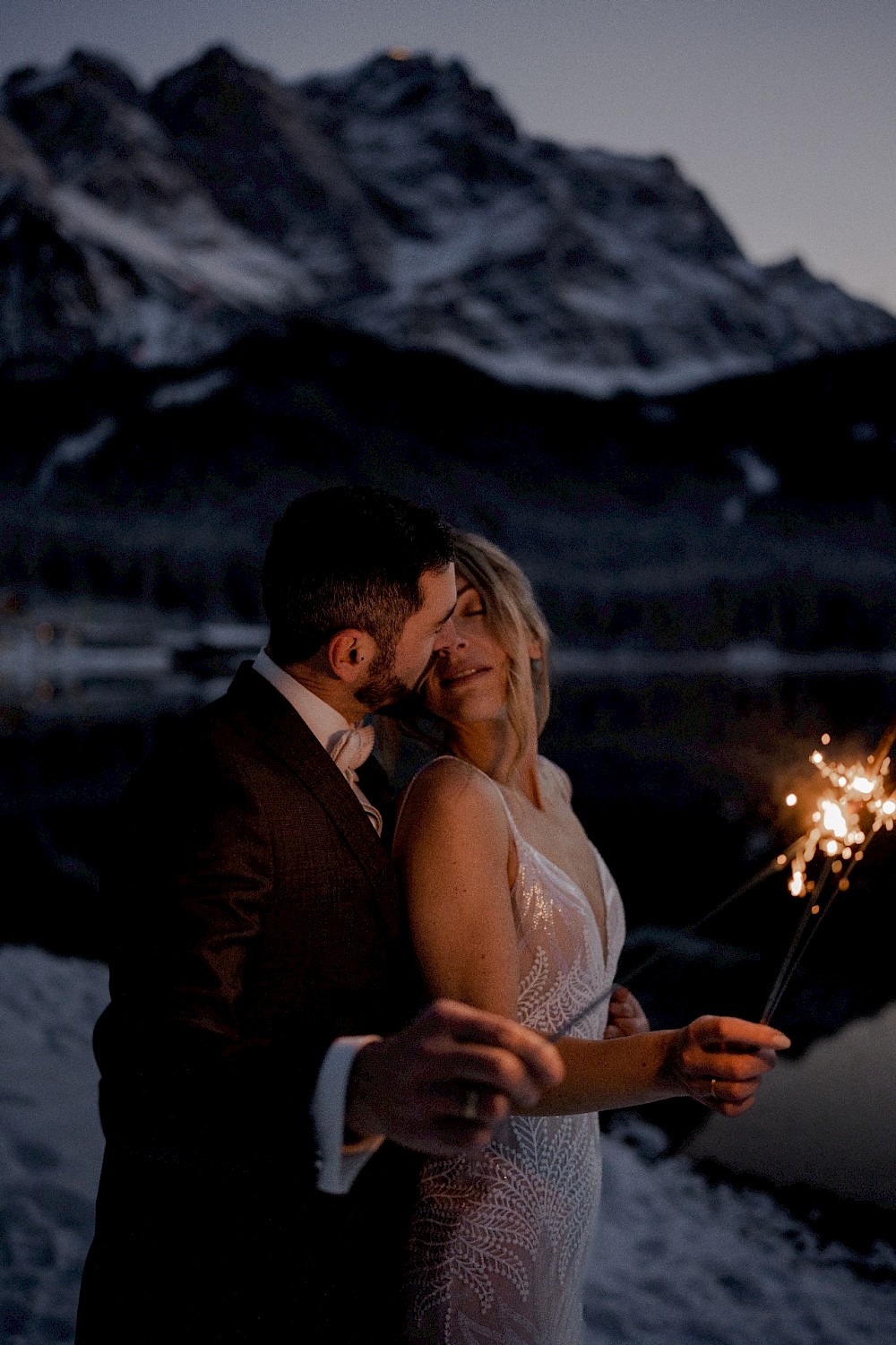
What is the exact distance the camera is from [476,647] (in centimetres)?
291

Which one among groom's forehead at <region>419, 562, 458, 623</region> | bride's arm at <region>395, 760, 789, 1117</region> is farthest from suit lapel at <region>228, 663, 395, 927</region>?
groom's forehead at <region>419, 562, 458, 623</region>

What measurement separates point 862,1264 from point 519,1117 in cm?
378

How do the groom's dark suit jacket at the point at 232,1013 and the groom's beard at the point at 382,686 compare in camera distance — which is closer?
the groom's dark suit jacket at the point at 232,1013

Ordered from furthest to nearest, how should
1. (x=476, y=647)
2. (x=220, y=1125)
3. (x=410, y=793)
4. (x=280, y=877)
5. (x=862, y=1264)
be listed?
(x=862, y=1264) < (x=476, y=647) < (x=410, y=793) < (x=280, y=877) < (x=220, y=1125)

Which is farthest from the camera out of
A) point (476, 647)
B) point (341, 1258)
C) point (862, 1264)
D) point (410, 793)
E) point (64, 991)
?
point (64, 991)

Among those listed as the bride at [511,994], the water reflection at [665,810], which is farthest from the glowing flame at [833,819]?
the water reflection at [665,810]

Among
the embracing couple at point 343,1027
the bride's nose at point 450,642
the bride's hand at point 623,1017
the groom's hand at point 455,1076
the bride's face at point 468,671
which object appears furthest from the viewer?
the bride's hand at point 623,1017

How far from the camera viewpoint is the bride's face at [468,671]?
2.89 m

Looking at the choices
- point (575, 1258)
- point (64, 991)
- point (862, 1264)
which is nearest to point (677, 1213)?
point (862, 1264)

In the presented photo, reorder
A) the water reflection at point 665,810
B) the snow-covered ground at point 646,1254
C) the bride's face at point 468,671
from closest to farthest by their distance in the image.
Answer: the bride's face at point 468,671 < the snow-covered ground at point 646,1254 < the water reflection at point 665,810

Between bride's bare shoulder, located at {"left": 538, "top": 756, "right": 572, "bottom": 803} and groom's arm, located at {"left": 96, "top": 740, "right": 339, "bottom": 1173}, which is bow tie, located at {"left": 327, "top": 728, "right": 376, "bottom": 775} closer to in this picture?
Answer: groom's arm, located at {"left": 96, "top": 740, "right": 339, "bottom": 1173}

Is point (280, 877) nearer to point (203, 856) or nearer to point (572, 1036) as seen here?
point (203, 856)

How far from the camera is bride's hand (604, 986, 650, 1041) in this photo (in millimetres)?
3000

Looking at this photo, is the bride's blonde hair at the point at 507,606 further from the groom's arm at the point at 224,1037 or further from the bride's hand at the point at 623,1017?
the groom's arm at the point at 224,1037
